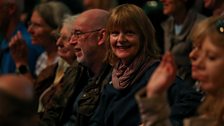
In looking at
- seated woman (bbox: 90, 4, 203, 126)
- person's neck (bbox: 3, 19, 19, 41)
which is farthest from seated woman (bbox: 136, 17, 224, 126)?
person's neck (bbox: 3, 19, 19, 41)

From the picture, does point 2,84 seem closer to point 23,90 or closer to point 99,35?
point 23,90

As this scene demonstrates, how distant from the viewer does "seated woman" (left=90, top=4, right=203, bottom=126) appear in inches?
197

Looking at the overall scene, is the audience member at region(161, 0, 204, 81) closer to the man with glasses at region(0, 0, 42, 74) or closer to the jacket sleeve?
the man with glasses at region(0, 0, 42, 74)

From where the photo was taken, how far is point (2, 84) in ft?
9.91

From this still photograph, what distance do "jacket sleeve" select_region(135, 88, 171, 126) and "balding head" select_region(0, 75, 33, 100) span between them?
82cm

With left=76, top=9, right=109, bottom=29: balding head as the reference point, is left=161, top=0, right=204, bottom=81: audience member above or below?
below

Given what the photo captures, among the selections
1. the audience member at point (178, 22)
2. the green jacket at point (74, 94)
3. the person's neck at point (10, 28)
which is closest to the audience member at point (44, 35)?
the person's neck at point (10, 28)

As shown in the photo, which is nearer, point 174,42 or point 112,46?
point 112,46

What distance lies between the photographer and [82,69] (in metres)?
5.93

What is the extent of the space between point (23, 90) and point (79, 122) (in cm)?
254

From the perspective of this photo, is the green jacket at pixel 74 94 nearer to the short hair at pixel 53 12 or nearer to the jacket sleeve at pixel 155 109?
the short hair at pixel 53 12

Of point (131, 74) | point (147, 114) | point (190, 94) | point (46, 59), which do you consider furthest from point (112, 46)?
point (46, 59)

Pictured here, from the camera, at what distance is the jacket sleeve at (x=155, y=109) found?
3719 millimetres

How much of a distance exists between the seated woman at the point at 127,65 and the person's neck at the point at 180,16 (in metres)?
1.76
